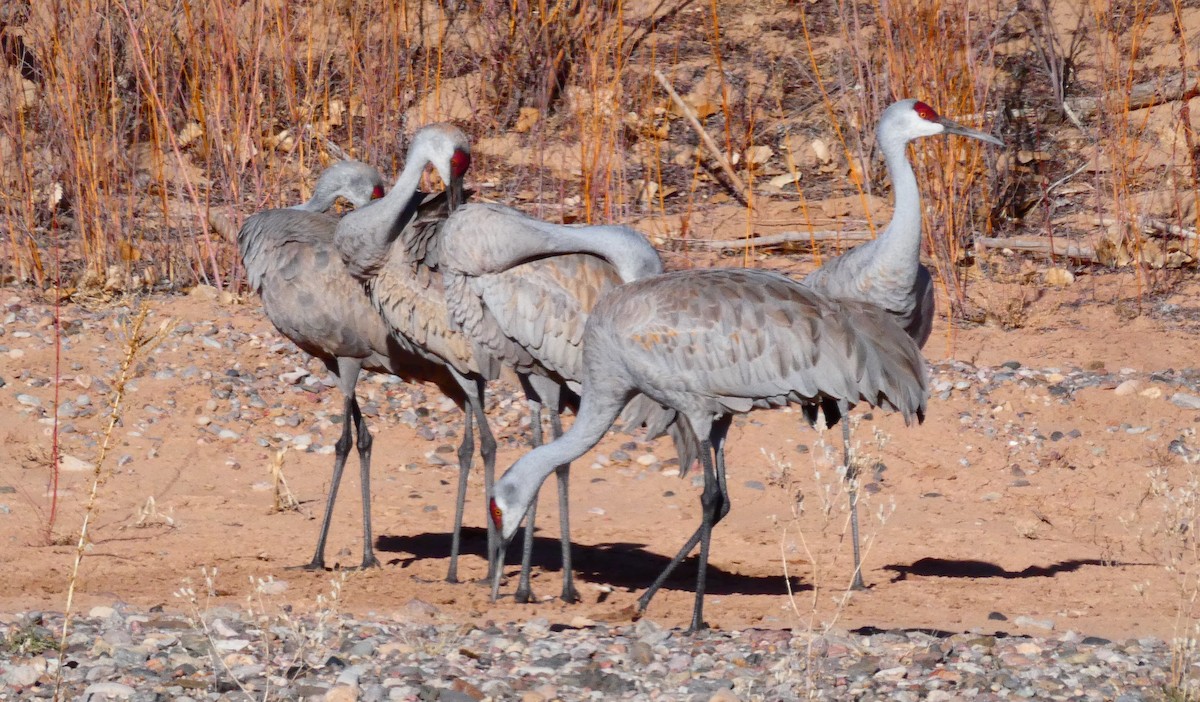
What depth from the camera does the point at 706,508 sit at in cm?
532

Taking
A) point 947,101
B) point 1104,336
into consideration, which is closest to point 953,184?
point 947,101

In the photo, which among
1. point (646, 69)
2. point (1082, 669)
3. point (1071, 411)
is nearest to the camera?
point (1082, 669)

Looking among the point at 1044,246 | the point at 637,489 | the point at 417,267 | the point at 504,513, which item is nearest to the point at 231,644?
the point at 504,513

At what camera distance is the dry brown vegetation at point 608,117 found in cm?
884

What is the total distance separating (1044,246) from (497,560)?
5707 millimetres

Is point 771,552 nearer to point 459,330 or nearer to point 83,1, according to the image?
point 459,330

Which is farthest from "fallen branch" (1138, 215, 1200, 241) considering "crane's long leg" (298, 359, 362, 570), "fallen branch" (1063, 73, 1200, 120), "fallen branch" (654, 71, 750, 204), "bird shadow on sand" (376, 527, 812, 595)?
"crane's long leg" (298, 359, 362, 570)

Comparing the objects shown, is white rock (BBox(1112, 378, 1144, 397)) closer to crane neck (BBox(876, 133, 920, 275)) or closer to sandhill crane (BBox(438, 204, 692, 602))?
crane neck (BBox(876, 133, 920, 275))

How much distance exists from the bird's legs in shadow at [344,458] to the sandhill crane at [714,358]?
1166 millimetres

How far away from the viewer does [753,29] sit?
12719 mm

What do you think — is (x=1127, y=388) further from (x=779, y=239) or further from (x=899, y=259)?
(x=779, y=239)

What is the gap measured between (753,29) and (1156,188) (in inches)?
149

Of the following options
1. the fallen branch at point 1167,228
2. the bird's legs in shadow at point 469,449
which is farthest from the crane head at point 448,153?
the fallen branch at point 1167,228

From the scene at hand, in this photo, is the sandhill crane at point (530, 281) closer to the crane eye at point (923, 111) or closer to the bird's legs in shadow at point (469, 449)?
the bird's legs in shadow at point (469, 449)
